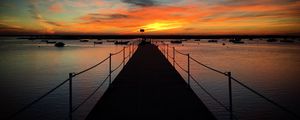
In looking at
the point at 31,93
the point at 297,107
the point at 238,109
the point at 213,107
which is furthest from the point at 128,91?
the point at 31,93

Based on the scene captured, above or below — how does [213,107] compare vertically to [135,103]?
below

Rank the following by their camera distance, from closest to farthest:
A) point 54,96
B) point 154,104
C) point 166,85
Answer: point 154,104 < point 166,85 < point 54,96

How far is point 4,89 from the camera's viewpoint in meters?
16.4

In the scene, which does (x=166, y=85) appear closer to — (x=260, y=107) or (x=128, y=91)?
(x=128, y=91)

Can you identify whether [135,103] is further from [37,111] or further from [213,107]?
[37,111]

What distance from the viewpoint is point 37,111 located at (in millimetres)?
11430

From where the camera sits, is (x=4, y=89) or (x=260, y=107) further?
(x=4, y=89)

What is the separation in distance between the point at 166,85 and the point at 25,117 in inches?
238

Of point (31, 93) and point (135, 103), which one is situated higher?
point (135, 103)

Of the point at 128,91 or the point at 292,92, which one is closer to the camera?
the point at 128,91

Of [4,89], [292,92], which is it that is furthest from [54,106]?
[292,92]

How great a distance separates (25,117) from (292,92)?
46.9 feet

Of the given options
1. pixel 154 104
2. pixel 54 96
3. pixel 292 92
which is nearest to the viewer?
pixel 154 104

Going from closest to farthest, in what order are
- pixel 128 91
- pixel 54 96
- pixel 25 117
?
pixel 128 91 < pixel 25 117 < pixel 54 96
